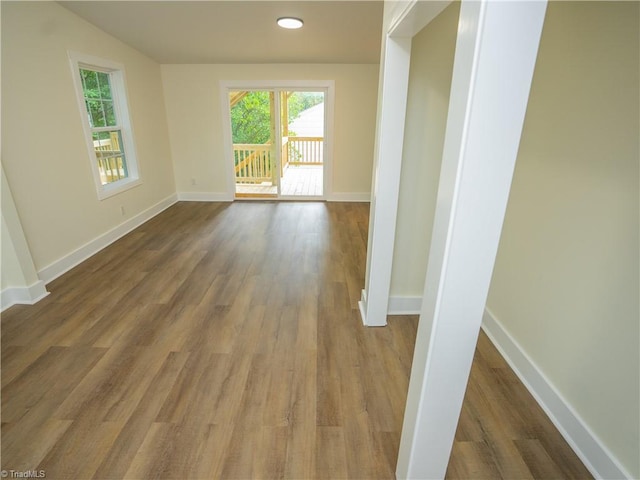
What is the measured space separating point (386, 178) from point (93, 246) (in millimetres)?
3230

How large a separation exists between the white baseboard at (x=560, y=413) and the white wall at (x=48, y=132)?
3.70 metres

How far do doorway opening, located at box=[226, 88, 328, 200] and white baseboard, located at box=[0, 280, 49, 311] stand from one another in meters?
A: 3.50

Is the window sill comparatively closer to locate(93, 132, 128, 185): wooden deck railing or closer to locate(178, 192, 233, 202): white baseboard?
locate(93, 132, 128, 185): wooden deck railing

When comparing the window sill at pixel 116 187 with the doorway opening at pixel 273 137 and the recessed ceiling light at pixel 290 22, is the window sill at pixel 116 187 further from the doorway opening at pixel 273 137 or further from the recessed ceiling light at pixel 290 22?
the recessed ceiling light at pixel 290 22

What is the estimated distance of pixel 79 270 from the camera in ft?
10.1

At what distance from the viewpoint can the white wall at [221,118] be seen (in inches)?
200

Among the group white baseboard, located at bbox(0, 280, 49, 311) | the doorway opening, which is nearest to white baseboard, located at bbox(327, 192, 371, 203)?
the doorway opening

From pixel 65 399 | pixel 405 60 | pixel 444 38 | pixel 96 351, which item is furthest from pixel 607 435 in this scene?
pixel 96 351

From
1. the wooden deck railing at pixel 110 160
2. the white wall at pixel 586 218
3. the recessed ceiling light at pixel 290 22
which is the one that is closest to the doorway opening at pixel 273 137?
the wooden deck railing at pixel 110 160

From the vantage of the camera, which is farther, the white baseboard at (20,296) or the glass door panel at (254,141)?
the glass door panel at (254,141)

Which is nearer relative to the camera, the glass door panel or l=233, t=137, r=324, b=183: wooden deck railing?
the glass door panel

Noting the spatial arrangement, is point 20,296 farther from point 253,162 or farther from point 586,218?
point 253,162

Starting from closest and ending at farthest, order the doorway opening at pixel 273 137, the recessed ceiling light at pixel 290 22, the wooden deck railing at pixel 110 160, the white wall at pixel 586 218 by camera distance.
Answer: the white wall at pixel 586 218, the recessed ceiling light at pixel 290 22, the wooden deck railing at pixel 110 160, the doorway opening at pixel 273 137

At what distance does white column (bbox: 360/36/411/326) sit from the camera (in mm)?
1793
